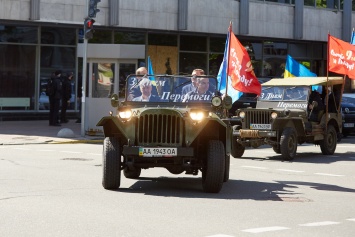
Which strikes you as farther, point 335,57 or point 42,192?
point 335,57

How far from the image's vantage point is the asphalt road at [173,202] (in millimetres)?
9266

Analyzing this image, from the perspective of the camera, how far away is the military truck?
64.5 ft

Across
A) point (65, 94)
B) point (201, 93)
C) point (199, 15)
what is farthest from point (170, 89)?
point (199, 15)

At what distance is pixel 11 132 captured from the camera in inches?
1067

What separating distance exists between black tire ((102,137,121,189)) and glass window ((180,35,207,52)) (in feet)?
85.9

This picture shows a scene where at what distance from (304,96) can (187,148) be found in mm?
9310

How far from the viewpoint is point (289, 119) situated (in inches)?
782

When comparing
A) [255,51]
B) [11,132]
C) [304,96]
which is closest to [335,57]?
[304,96]

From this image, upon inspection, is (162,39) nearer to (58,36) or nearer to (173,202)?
(58,36)

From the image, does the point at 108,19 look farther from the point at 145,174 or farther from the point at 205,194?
the point at 205,194

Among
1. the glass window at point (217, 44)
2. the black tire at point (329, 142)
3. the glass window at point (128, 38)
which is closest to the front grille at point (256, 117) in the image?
the black tire at point (329, 142)

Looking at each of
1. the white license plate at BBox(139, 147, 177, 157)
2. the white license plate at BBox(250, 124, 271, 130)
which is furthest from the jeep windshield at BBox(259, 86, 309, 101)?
the white license plate at BBox(139, 147, 177, 157)

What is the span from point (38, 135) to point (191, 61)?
46.3ft

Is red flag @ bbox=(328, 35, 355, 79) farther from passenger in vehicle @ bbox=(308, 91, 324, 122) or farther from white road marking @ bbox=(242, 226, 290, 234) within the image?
white road marking @ bbox=(242, 226, 290, 234)
